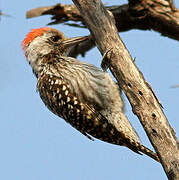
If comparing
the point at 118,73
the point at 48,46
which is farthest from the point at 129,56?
the point at 48,46

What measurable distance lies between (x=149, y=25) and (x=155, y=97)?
2525mm

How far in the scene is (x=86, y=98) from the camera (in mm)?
6027

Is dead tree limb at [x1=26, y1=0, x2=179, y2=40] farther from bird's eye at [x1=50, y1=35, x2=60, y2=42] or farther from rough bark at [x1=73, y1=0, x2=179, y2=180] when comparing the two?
rough bark at [x1=73, y1=0, x2=179, y2=180]

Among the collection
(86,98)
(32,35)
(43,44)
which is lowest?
(86,98)

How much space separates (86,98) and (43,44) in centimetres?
124

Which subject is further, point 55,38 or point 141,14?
point 141,14

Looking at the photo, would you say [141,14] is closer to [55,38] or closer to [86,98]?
[55,38]

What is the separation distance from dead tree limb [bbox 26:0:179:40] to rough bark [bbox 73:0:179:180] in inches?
70.4

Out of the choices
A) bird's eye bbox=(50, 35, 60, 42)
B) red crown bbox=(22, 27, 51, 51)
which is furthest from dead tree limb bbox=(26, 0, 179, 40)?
bird's eye bbox=(50, 35, 60, 42)

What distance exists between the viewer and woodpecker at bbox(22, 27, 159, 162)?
588 cm

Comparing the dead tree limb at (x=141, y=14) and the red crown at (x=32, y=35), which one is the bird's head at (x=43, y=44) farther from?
the dead tree limb at (x=141, y=14)

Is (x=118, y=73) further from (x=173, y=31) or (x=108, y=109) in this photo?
(x=173, y=31)

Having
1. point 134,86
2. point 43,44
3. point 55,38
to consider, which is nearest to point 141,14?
point 55,38

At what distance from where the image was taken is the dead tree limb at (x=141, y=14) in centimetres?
678
